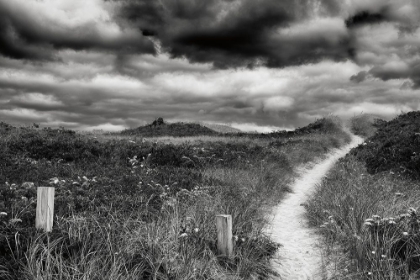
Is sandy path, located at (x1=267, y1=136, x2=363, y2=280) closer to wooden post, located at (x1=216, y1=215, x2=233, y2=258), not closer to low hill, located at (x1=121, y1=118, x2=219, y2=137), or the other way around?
wooden post, located at (x1=216, y1=215, x2=233, y2=258)

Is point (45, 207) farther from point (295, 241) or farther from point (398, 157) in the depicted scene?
point (398, 157)

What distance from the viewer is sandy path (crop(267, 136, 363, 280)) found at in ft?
20.7

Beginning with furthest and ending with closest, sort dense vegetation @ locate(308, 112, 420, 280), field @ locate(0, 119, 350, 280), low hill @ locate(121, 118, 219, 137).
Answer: low hill @ locate(121, 118, 219, 137), dense vegetation @ locate(308, 112, 420, 280), field @ locate(0, 119, 350, 280)

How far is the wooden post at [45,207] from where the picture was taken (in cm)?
537

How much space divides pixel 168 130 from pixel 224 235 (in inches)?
1216

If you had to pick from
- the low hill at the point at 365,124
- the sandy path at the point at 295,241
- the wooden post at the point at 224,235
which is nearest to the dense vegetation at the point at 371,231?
the sandy path at the point at 295,241

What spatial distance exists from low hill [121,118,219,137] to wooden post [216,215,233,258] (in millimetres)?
28063

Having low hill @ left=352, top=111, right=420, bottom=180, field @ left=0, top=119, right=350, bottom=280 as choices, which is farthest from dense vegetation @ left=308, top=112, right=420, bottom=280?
low hill @ left=352, top=111, right=420, bottom=180

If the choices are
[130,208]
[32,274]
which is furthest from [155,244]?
[130,208]

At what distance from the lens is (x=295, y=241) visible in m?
7.81

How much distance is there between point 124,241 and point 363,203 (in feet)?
17.6

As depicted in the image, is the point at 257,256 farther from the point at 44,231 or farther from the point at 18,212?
the point at 18,212

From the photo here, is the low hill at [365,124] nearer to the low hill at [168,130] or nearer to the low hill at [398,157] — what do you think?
the low hill at [168,130]

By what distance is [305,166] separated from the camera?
1830 centimetres
